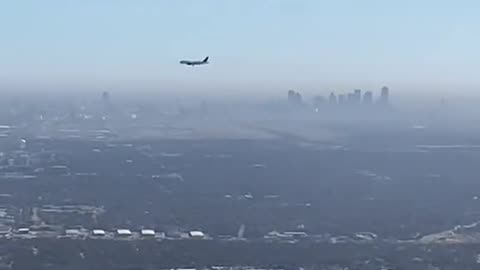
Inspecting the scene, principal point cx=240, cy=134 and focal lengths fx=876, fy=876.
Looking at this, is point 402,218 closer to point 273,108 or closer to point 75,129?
point 75,129

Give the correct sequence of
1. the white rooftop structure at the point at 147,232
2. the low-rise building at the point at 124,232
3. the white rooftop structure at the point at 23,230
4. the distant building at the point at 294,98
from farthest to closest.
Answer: the distant building at the point at 294,98 < the white rooftop structure at the point at 23,230 < the white rooftop structure at the point at 147,232 < the low-rise building at the point at 124,232

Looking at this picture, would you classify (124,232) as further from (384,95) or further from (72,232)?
(384,95)

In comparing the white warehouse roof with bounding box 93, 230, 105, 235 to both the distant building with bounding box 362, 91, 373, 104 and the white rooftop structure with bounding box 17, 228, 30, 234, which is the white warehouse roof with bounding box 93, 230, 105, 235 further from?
the distant building with bounding box 362, 91, 373, 104

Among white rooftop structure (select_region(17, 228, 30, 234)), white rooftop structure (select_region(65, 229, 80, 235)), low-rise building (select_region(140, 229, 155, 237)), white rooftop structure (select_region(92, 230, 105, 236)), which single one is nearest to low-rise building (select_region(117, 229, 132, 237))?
low-rise building (select_region(140, 229, 155, 237))

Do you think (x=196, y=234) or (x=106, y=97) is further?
(x=106, y=97)

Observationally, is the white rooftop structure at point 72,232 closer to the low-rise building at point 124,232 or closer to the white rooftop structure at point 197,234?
the low-rise building at point 124,232

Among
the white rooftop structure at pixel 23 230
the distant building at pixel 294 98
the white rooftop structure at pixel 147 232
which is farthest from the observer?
the distant building at pixel 294 98

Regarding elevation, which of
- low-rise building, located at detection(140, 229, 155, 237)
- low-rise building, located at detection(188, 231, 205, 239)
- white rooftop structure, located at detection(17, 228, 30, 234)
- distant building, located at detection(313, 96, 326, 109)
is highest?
distant building, located at detection(313, 96, 326, 109)

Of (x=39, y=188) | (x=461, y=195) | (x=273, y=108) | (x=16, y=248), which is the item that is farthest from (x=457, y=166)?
(x=273, y=108)

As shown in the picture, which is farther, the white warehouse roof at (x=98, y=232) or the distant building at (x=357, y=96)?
the distant building at (x=357, y=96)

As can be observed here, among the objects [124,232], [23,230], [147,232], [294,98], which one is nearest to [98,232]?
[124,232]

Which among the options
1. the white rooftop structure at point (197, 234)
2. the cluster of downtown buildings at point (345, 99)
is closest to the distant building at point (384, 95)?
the cluster of downtown buildings at point (345, 99)
